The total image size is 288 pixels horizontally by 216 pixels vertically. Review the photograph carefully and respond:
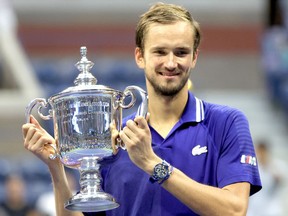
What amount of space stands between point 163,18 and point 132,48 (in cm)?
1197

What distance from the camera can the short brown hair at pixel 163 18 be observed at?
3.92 m

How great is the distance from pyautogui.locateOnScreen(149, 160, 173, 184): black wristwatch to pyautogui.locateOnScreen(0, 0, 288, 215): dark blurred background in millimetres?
8999

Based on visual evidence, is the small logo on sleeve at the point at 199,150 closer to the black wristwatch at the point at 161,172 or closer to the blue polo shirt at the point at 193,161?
the blue polo shirt at the point at 193,161

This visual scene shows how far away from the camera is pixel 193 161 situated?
3.95m

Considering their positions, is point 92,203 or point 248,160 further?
point 248,160

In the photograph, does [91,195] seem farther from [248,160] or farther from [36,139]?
[248,160]

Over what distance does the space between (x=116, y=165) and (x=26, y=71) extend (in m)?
9.12

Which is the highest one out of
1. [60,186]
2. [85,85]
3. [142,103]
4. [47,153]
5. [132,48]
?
[132,48]

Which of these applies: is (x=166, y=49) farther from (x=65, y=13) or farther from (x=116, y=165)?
(x=65, y=13)

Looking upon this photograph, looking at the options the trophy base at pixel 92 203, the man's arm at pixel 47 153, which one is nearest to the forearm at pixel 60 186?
the man's arm at pixel 47 153

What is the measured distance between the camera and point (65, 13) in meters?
16.6

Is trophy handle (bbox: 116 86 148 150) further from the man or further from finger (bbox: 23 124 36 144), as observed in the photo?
finger (bbox: 23 124 36 144)

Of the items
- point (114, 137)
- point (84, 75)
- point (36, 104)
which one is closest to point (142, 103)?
point (114, 137)

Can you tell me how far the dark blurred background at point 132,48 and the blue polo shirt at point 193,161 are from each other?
866cm
